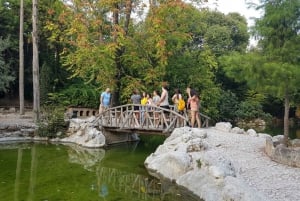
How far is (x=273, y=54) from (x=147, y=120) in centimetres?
612

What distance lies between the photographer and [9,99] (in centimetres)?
2945

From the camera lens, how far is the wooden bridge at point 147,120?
1536 cm

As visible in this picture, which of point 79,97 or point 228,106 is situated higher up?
point 79,97

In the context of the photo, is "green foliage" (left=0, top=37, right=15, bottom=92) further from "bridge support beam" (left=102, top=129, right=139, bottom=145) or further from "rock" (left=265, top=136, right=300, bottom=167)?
"rock" (left=265, top=136, right=300, bottom=167)

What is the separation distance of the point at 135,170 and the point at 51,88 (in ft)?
50.6

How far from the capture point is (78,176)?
11.9 meters

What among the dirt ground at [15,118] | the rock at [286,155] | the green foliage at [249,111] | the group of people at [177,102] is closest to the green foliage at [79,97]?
the dirt ground at [15,118]

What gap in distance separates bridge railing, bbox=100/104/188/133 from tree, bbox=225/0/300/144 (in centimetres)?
388

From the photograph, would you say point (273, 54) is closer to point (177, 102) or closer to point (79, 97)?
point (177, 102)

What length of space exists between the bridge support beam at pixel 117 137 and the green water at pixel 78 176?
1.28 meters

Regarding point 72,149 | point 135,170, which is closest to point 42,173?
point 135,170

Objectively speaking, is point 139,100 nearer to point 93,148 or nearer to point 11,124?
point 93,148

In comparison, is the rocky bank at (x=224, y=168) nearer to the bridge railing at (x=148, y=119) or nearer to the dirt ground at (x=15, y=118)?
the bridge railing at (x=148, y=119)

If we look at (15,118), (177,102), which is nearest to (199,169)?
(177,102)
